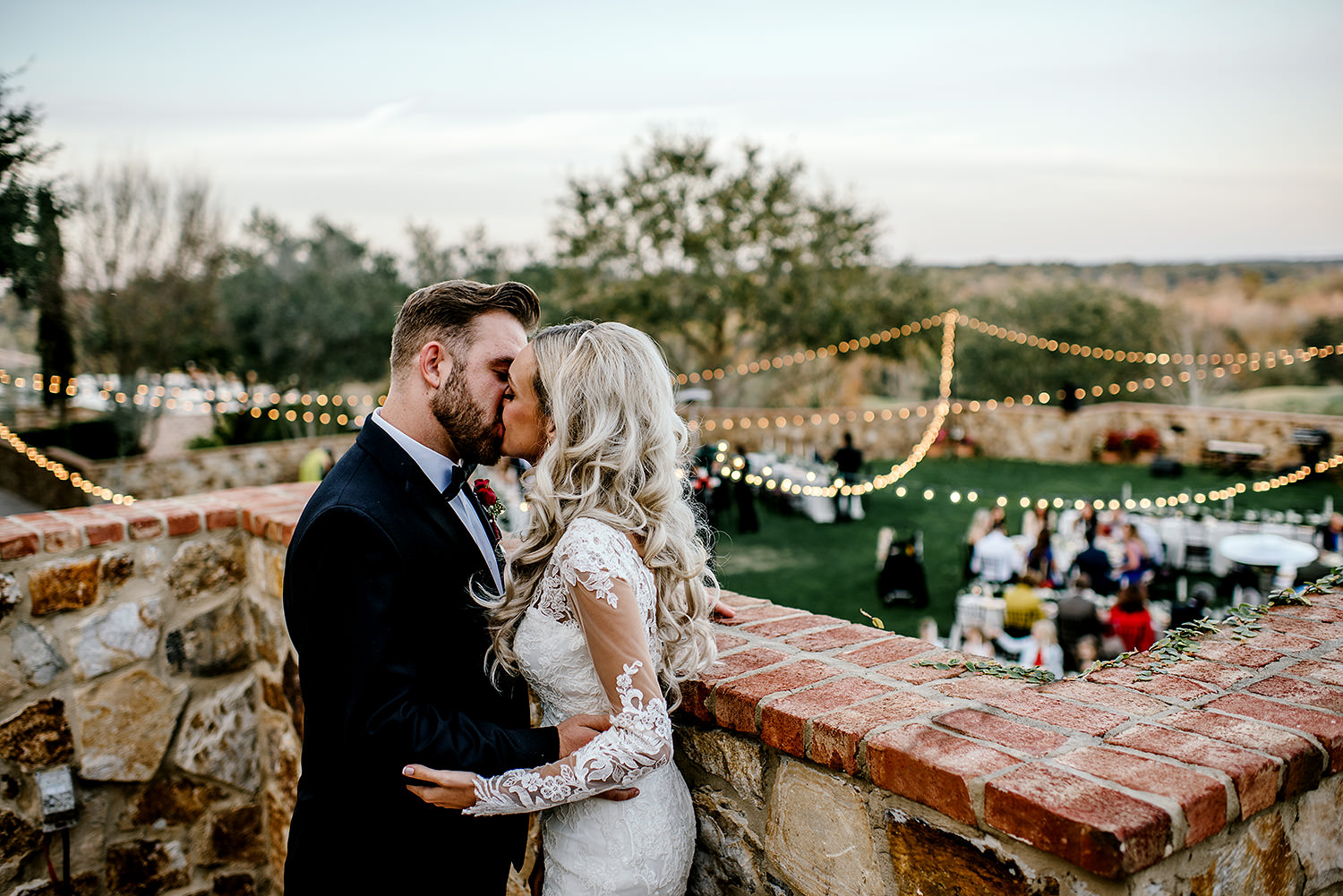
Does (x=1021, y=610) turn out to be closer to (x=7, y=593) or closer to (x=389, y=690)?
(x=389, y=690)

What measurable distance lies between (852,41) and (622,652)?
19.9 meters

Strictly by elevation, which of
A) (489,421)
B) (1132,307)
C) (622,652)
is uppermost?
(1132,307)

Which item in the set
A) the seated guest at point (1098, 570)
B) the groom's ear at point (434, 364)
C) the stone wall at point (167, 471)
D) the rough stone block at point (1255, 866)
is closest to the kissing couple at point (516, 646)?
the groom's ear at point (434, 364)

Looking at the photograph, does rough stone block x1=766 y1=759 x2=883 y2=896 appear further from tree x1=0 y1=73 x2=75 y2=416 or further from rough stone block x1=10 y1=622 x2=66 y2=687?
tree x1=0 y1=73 x2=75 y2=416

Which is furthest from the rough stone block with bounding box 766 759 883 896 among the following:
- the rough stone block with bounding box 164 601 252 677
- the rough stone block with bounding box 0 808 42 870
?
the rough stone block with bounding box 0 808 42 870

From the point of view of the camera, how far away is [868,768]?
3.78 feet

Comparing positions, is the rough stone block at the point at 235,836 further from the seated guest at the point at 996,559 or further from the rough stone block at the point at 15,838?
the seated guest at the point at 996,559

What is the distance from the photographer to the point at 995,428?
19172mm

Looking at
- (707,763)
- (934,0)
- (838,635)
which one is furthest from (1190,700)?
(934,0)

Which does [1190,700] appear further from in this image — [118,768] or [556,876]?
[118,768]

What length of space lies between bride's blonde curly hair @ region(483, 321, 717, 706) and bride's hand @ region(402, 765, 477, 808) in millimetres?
229

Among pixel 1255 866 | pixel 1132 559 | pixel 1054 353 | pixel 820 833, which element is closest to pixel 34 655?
pixel 820 833

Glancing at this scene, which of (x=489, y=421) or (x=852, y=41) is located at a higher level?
(x=852, y=41)

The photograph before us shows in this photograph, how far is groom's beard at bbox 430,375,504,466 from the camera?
169 centimetres
